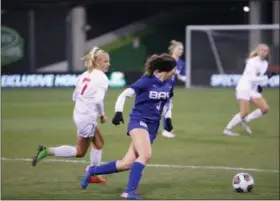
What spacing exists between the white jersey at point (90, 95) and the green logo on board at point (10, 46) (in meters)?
22.8

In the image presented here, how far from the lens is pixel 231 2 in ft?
121

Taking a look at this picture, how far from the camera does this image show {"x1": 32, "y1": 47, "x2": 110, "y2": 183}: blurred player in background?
33.1 feet

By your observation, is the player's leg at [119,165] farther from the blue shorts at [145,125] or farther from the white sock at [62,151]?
the white sock at [62,151]

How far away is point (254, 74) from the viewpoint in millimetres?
15703

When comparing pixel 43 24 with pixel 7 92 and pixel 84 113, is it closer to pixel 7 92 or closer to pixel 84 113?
pixel 7 92


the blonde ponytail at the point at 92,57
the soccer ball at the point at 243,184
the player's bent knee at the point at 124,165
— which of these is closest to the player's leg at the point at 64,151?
the blonde ponytail at the point at 92,57

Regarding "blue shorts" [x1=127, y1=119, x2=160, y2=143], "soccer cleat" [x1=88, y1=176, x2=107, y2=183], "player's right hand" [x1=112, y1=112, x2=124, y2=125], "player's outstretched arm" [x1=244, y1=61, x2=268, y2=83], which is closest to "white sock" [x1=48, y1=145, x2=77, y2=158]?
"soccer cleat" [x1=88, y1=176, x2=107, y2=183]

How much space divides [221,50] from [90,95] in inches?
826

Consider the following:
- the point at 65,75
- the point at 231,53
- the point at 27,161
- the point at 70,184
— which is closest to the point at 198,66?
the point at 231,53

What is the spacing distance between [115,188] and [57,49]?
27.9m

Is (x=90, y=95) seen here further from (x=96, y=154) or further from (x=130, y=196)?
(x=130, y=196)

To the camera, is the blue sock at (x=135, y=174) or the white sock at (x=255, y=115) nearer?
the blue sock at (x=135, y=174)

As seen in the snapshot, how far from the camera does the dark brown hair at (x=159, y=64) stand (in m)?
9.12

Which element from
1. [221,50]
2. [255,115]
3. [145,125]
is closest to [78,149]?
[145,125]
